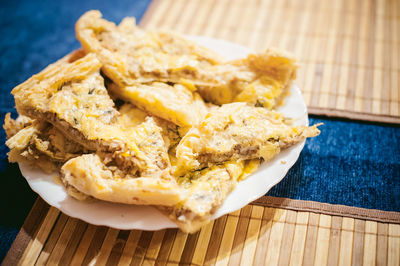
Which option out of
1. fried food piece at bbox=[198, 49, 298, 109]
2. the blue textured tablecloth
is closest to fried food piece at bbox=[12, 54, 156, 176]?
the blue textured tablecloth

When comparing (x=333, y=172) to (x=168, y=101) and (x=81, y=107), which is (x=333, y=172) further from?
(x=81, y=107)

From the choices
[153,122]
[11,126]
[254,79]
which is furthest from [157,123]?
[11,126]

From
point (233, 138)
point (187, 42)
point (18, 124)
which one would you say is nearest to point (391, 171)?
point (233, 138)

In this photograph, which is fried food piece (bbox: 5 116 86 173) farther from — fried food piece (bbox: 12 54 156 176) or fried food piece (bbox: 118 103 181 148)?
fried food piece (bbox: 118 103 181 148)

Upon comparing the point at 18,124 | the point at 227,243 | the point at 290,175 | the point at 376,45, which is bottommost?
the point at 376,45

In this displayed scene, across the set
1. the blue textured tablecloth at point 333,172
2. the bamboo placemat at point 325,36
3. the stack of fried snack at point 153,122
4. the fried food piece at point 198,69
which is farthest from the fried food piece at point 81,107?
the bamboo placemat at point 325,36

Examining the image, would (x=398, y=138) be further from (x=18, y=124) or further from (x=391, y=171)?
(x=18, y=124)
